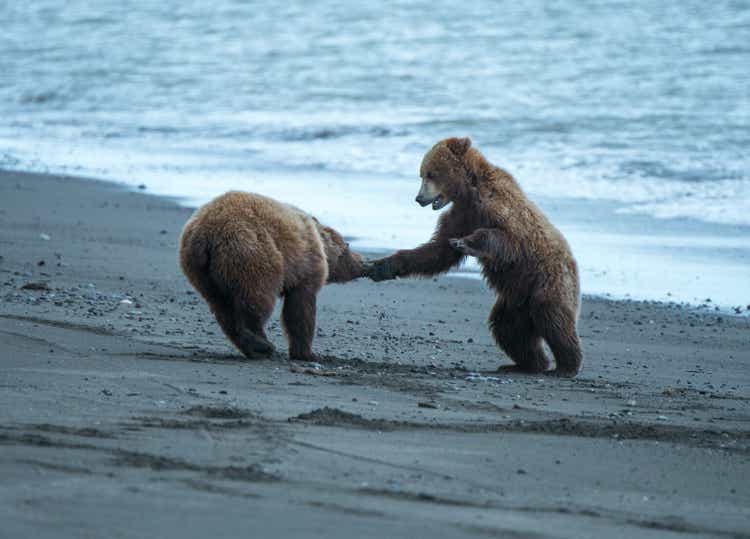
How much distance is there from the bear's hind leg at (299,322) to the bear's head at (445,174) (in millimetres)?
1373

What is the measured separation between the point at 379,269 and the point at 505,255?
1025 mm

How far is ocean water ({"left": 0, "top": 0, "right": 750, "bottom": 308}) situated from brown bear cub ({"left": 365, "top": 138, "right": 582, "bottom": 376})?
108 inches

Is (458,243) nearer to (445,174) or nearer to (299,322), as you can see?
(445,174)

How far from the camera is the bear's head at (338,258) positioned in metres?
9.16

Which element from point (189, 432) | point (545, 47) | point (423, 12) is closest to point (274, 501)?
point (189, 432)

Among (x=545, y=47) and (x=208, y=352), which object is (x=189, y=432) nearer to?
(x=208, y=352)

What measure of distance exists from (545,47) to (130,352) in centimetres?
2911

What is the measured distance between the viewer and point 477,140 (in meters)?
23.2

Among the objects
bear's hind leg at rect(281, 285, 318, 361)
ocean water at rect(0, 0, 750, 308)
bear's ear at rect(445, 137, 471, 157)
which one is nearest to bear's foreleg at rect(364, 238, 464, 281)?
bear's ear at rect(445, 137, 471, 157)

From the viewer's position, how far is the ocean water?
15148 millimetres

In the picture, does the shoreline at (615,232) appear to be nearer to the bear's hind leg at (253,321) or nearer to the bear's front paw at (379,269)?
the bear's front paw at (379,269)

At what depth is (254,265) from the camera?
7832 mm

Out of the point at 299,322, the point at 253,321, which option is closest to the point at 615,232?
the point at 299,322

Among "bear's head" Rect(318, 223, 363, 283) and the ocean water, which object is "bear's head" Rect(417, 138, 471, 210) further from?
the ocean water
